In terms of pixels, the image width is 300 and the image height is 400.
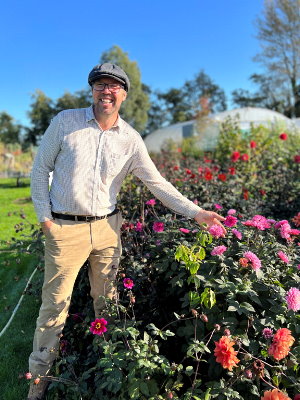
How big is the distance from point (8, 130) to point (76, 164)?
1471 inches

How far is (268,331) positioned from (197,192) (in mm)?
2443

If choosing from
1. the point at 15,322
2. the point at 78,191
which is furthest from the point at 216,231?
the point at 15,322

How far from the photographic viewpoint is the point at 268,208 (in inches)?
163

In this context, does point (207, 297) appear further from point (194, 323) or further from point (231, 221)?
point (231, 221)

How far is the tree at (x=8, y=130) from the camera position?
34.9 meters

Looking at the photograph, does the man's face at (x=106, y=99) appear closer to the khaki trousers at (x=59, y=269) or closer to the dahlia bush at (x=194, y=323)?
the khaki trousers at (x=59, y=269)

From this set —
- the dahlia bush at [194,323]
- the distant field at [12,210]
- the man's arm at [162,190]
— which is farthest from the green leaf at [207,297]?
the distant field at [12,210]

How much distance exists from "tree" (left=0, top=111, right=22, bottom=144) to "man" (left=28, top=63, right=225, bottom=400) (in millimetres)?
35203

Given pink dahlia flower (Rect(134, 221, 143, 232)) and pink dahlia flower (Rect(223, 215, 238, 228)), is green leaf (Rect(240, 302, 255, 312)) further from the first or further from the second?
pink dahlia flower (Rect(134, 221, 143, 232))

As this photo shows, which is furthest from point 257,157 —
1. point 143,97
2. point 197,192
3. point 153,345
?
point 143,97

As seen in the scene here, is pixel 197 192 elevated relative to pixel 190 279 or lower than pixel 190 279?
elevated

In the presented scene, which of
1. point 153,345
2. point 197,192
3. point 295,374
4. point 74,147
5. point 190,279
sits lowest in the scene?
point 295,374

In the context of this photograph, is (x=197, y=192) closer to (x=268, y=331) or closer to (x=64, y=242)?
(x=64, y=242)

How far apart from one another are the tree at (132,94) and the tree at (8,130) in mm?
12386
